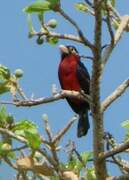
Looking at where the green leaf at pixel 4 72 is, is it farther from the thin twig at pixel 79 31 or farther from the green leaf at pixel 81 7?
the green leaf at pixel 81 7

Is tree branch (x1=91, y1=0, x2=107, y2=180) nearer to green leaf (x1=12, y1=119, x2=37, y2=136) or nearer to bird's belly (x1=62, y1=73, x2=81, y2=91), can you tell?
green leaf (x1=12, y1=119, x2=37, y2=136)

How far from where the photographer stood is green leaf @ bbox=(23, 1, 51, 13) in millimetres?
Result: 2415

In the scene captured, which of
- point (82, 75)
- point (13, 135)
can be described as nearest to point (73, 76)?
point (82, 75)

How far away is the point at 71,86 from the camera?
20.4 ft

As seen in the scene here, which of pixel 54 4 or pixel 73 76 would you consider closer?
Result: pixel 54 4

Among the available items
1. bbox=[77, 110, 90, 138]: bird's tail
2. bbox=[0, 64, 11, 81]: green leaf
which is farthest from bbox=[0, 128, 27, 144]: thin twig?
bbox=[77, 110, 90, 138]: bird's tail

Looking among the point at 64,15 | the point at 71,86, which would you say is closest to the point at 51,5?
the point at 64,15

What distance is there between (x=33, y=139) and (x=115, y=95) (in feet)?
1.36

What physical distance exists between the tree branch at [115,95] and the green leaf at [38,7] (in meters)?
0.47

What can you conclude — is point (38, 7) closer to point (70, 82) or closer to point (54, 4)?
point (54, 4)

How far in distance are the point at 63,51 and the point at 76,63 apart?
21 cm

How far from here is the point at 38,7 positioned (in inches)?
96.2

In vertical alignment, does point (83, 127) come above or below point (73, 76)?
below

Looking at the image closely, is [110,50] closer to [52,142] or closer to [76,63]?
[52,142]
